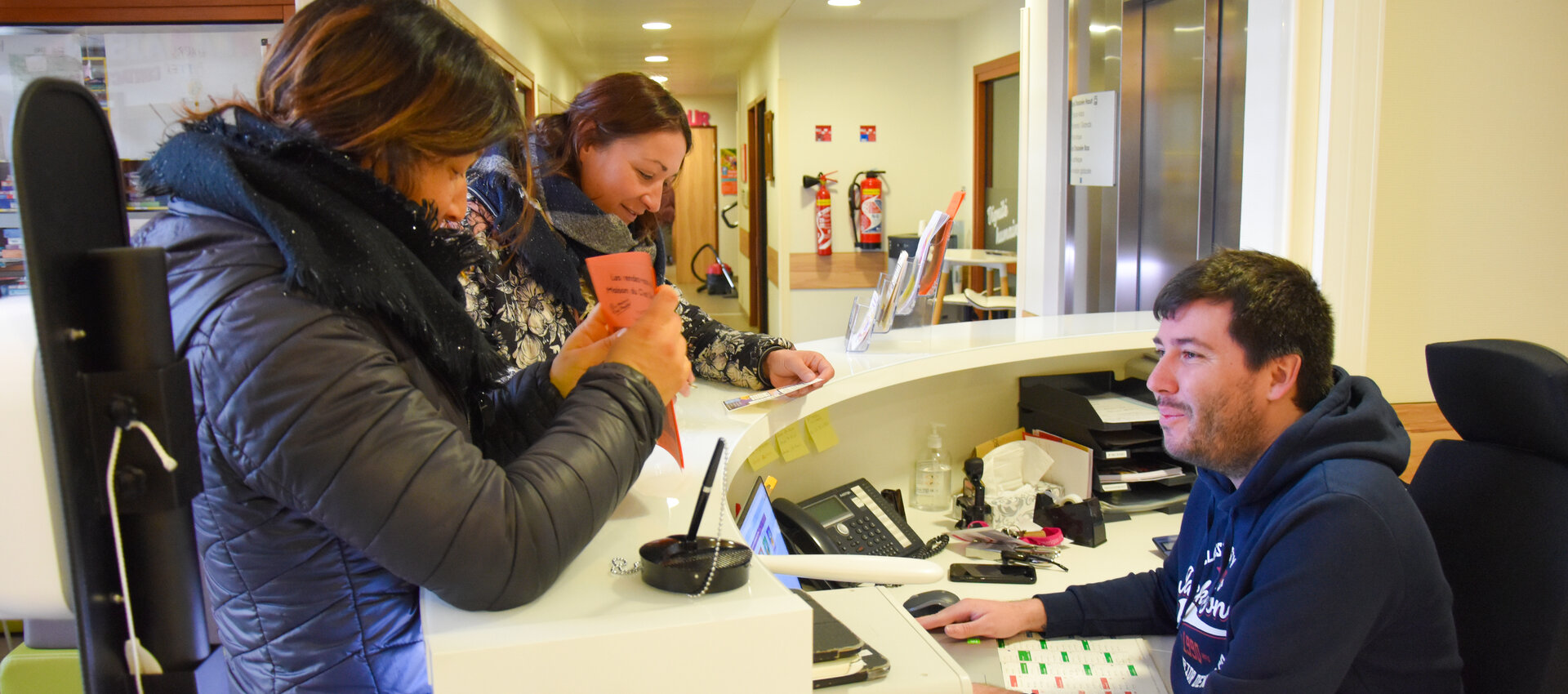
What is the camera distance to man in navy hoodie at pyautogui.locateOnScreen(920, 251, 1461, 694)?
130cm

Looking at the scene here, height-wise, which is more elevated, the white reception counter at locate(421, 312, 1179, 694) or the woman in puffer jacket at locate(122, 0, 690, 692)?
the woman in puffer jacket at locate(122, 0, 690, 692)

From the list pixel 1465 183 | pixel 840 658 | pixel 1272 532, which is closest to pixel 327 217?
pixel 840 658

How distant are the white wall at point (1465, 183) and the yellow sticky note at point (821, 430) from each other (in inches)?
61.3

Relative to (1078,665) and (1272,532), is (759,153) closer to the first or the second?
(1078,665)

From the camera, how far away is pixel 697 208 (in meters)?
15.5

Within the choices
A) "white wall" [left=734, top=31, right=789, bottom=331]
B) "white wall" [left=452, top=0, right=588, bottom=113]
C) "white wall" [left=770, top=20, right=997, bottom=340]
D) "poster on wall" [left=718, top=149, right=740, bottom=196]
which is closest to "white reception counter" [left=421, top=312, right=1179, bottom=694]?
"white wall" [left=452, top=0, right=588, bottom=113]

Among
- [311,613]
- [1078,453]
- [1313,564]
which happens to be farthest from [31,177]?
[1078,453]

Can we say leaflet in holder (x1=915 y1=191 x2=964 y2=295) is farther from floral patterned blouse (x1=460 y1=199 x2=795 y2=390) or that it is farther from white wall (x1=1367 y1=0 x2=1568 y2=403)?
white wall (x1=1367 y1=0 x2=1568 y2=403)

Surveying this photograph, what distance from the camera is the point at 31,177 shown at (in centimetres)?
58

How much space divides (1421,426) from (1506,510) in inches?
56.4

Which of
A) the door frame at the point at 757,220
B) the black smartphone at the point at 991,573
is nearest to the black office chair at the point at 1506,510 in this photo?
the black smartphone at the point at 991,573

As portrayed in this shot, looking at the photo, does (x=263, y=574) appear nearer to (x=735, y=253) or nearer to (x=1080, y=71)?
(x=1080, y=71)

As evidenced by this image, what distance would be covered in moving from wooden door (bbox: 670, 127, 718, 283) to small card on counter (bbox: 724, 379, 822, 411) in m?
13.6

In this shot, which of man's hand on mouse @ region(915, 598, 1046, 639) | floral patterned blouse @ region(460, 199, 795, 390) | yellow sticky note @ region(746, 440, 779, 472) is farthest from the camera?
yellow sticky note @ region(746, 440, 779, 472)
